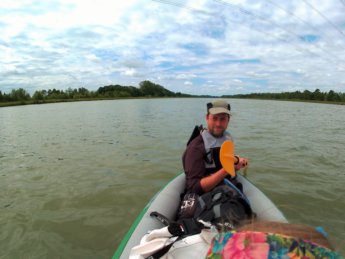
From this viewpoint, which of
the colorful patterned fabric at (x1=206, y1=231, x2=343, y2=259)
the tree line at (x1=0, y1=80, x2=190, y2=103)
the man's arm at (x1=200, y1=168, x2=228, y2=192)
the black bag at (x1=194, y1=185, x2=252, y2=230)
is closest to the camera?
the colorful patterned fabric at (x1=206, y1=231, x2=343, y2=259)

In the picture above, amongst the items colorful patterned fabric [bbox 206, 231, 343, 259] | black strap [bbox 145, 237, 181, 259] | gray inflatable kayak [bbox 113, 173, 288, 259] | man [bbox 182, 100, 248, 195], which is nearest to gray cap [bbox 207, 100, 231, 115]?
man [bbox 182, 100, 248, 195]

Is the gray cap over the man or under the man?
over

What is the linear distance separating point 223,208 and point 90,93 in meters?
91.0

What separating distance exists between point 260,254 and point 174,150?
8.79m

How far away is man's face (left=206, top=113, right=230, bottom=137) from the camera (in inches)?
132

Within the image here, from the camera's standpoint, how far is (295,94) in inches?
3659

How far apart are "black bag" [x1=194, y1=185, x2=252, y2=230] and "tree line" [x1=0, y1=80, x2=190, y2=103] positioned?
2768 inches

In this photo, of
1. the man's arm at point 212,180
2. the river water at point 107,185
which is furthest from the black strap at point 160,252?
the river water at point 107,185

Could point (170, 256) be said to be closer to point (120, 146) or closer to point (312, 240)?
point (312, 240)

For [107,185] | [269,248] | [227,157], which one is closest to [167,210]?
[227,157]

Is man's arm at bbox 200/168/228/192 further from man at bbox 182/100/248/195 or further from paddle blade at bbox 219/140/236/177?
paddle blade at bbox 219/140/236/177

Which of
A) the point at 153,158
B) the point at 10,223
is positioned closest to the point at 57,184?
the point at 10,223

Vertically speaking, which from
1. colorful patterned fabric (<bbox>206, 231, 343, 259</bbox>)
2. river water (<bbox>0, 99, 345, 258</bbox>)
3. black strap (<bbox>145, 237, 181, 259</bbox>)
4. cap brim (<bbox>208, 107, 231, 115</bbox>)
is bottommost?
river water (<bbox>0, 99, 345, 258</bbox>)

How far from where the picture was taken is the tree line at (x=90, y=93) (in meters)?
68.8
